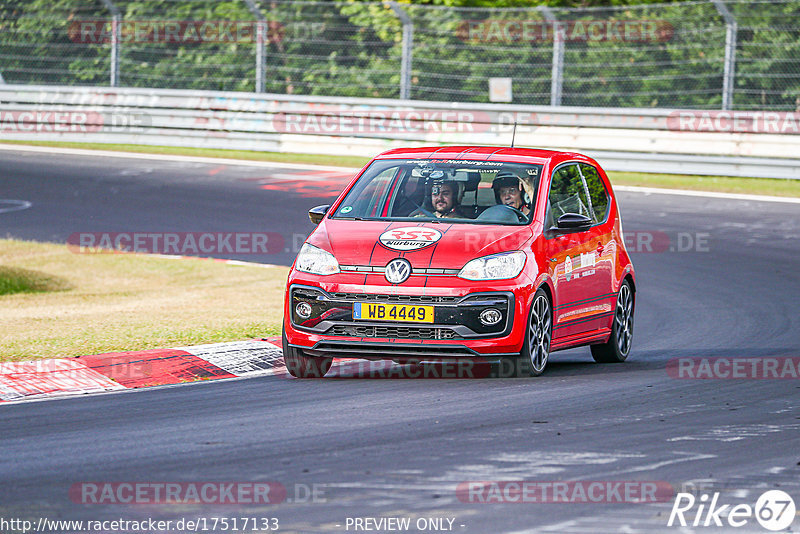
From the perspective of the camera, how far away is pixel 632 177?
24.2 metres

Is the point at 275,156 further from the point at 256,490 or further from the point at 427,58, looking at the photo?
the point at 256,490

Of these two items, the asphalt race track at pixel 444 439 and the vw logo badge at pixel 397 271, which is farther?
the vw logo badge at pixel 397 271

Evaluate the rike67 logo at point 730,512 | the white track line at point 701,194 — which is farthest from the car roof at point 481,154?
the white track line at point 701,194

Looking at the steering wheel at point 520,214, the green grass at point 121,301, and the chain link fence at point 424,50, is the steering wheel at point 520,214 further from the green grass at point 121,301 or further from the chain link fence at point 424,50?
the chain link fence at point 424,50

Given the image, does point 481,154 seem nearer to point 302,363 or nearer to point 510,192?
point 510,192

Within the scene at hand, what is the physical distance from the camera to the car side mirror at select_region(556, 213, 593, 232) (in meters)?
9.76

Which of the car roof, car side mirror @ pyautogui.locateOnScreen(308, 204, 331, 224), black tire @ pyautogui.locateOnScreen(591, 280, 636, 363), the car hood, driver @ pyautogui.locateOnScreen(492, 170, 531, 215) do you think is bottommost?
black tire @ pyautogui.locateOnScreen(591, 280, 636, 363)

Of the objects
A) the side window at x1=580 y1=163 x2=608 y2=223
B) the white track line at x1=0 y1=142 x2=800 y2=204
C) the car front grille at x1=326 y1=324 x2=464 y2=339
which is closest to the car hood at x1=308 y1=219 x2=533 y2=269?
the car front grille at x1=326 y1=324 x2=464 y2=339

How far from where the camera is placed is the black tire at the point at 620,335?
10984 mm

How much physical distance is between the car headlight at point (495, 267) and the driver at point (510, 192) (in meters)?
0.69

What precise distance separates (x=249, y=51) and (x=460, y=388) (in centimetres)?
1947

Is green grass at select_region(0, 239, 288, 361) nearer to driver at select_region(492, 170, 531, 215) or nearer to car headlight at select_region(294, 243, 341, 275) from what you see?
car headlight at select_region(294, 243, 341, 275)

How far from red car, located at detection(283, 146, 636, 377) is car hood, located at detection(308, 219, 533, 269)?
0.03ft

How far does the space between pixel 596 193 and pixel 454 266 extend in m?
2.48
